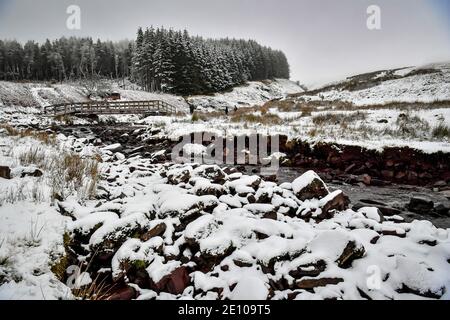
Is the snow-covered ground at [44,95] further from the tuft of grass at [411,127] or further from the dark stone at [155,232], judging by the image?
the tuft of grass at [411,127]

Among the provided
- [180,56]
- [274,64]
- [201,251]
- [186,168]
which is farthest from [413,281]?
[274,64]

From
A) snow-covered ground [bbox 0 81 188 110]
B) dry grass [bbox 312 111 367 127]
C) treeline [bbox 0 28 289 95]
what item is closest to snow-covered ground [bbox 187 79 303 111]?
treeline [bbox 0 28 289 95]

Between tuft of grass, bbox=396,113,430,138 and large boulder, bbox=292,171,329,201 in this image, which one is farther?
tuft of grass, bbox=396,113,430,138

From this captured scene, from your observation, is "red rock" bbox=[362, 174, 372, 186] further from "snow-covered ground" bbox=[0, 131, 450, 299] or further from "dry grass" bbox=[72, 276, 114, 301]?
"dry grass" bbox=[72, 276, 114, 301]

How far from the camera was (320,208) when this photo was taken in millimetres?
4605

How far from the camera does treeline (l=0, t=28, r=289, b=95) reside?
4706cm

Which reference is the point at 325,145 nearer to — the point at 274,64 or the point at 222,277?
the point at 222,277

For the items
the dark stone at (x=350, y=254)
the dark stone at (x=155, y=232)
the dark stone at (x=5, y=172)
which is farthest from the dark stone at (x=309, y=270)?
the dark stone at (x=5, y=172)

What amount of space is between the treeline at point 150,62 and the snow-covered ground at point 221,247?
43.9 meters

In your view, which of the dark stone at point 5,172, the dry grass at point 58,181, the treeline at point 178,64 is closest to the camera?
the dry grass at point 58,181

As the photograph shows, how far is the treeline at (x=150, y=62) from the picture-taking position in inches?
1853

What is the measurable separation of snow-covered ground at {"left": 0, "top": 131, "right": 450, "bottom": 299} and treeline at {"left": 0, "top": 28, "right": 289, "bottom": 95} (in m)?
43.9

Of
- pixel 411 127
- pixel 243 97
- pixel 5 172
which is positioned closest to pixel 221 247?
pixel 5 172

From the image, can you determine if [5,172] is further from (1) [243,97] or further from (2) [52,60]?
(2) [52,60]
